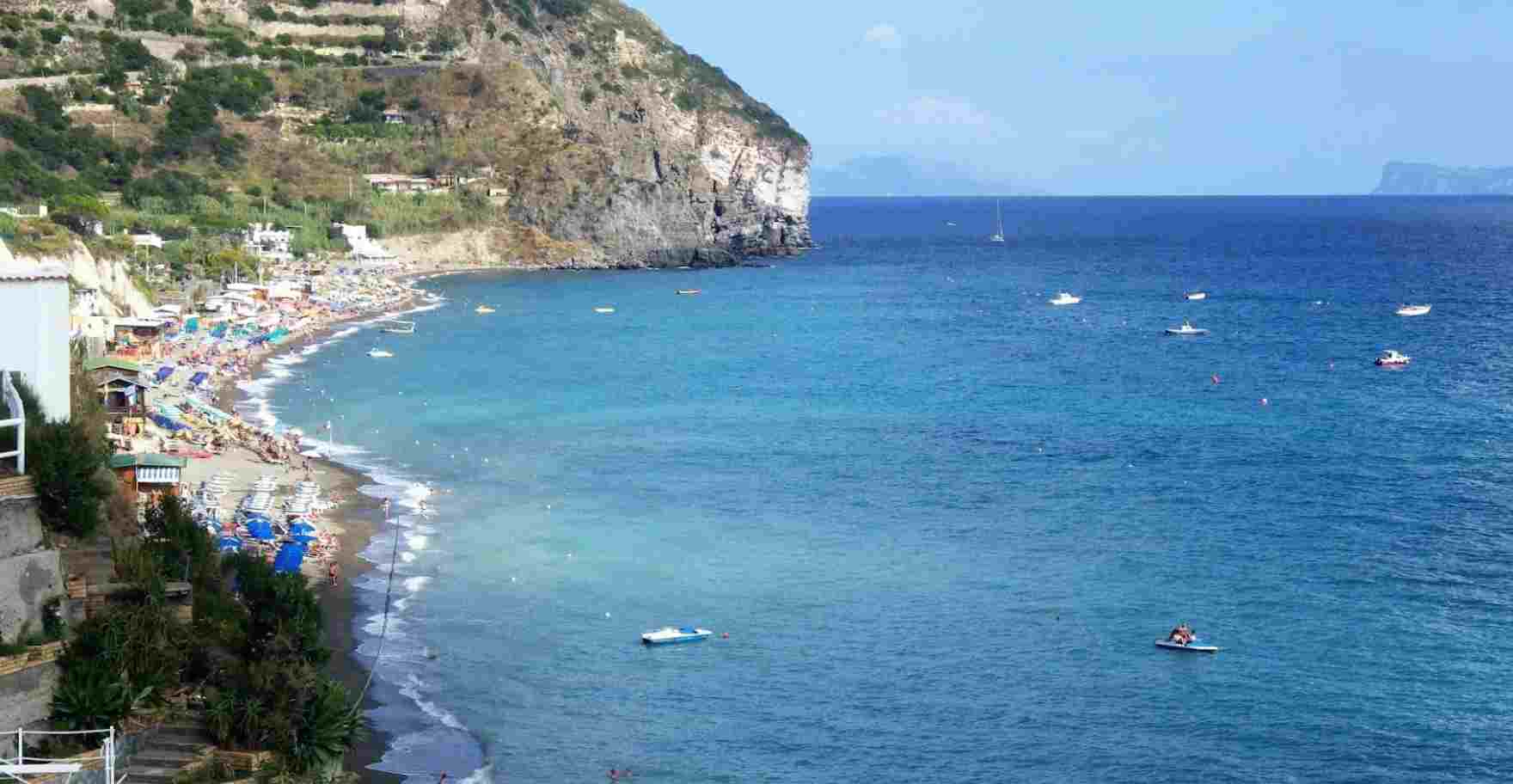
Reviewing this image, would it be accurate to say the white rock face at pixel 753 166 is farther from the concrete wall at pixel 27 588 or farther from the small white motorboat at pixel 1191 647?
the concrete wall at pixel 27 588

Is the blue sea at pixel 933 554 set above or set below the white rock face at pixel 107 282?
below

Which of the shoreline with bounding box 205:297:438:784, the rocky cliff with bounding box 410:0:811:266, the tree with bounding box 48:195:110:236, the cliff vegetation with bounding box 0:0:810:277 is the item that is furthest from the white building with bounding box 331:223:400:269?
the shoreline with bounding box 205:297:438:784

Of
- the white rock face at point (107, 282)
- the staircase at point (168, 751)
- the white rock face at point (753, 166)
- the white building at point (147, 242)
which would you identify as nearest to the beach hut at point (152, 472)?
the staircase at point (168, 751)

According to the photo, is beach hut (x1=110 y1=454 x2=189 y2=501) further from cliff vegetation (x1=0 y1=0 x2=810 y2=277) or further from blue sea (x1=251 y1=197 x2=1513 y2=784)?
cliff vegetation (x1=0 y1=0 x2=810 y2=277)

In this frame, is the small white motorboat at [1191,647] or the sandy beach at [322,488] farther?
the small white motorboat at [1191,647]

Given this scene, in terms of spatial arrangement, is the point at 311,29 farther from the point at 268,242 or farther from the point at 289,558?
the point at 289,558

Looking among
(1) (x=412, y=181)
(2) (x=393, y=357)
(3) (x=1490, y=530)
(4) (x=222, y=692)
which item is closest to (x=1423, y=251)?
(1) (x=412, y=181)

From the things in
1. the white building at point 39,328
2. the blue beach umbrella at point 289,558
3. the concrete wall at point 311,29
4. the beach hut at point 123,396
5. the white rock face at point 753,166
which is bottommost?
the blue beach umbrella at point 289,558

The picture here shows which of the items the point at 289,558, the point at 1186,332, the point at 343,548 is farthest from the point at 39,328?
the point at 1186,332
